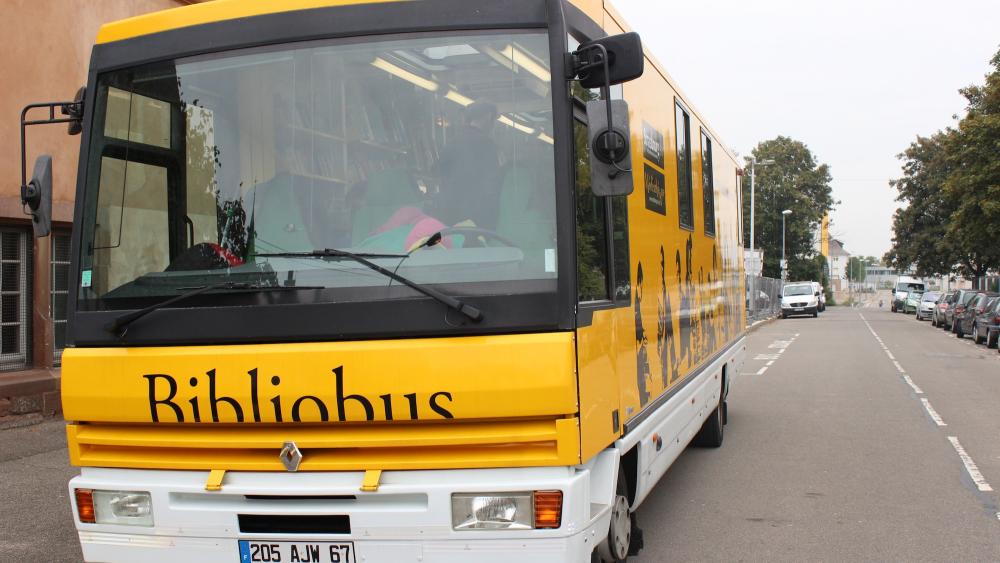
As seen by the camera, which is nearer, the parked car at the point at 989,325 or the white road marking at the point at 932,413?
the white road marking at the point at 932,413

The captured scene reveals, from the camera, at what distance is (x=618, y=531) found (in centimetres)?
453

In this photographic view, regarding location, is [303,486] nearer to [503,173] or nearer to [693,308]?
[503,173]

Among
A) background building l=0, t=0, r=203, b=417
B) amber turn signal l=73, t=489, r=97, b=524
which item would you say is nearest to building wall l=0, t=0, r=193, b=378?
background building l=0, t=0, r=203, b=417

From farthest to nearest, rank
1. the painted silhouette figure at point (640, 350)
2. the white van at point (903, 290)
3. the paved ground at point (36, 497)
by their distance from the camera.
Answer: the white van at point (903, 290)
the paved ground at point (36, 497)
the painted silhouette figure at point (640, 350)

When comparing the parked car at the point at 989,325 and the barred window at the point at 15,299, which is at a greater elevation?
the barred window at the point at 15,299

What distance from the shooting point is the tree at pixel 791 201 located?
81.7m

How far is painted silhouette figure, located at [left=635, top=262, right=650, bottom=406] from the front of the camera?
4.80 m

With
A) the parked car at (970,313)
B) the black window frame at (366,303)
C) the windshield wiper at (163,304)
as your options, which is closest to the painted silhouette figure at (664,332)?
the black window frame at (366,303)

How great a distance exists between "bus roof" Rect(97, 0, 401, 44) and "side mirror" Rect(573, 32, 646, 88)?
2.85 feet

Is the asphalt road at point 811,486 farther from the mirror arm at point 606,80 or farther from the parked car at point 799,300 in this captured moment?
the parked car at point 799,300

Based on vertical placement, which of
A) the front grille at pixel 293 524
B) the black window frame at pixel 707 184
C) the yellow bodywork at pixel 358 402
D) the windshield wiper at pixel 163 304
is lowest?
the front grille at pixel 293 524

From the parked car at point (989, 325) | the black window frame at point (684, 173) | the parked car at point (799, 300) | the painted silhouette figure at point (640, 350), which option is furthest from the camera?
the parked car at point (799, 300)

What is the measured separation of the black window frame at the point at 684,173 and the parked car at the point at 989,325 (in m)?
21.8

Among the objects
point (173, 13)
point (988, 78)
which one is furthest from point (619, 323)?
point (988, 78)
